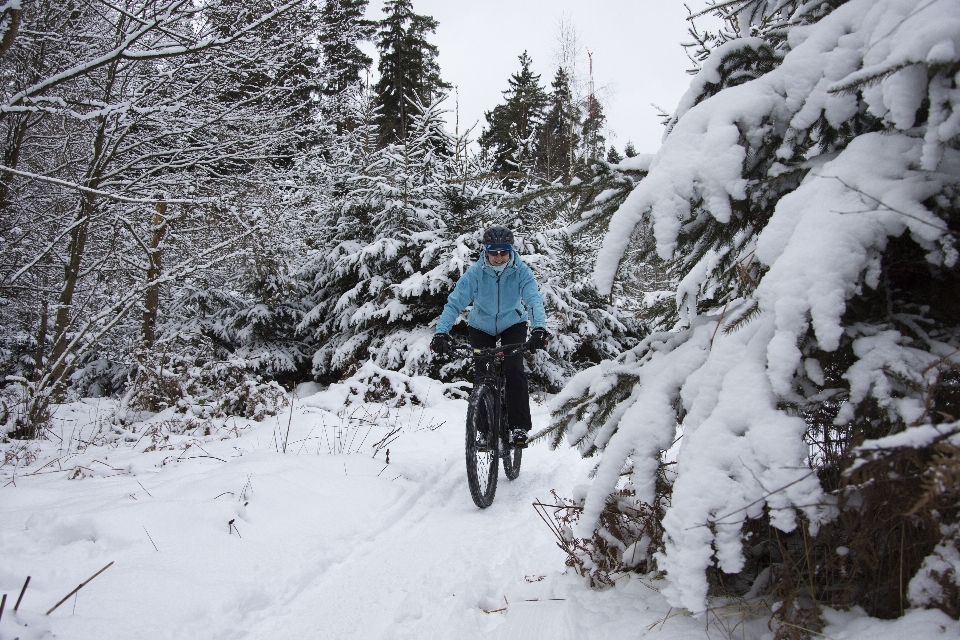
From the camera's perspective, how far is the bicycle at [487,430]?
3.72 m

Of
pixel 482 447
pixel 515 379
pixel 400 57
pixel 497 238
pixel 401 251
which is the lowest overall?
pixel 482 447

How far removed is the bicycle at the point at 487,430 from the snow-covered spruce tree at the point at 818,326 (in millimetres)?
1836

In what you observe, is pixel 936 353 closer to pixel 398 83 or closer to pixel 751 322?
pixel 751 322

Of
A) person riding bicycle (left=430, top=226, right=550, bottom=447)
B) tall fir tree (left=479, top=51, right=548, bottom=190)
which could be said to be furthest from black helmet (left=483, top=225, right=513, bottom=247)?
tall fir tree (left=479, top=51, right=548, bottom=190)

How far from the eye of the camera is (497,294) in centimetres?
430

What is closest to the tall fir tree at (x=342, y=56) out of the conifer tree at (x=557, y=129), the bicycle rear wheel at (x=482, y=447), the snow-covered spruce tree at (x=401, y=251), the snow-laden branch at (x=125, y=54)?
the snow-covered spruce tree at (x=401, y=251)

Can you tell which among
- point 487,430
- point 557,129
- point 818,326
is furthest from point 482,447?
point 557,129

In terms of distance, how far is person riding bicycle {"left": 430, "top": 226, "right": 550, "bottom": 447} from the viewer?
4156mm

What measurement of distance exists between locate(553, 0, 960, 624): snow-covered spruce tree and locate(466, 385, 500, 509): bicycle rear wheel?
5.90ft

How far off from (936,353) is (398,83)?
2129 cm

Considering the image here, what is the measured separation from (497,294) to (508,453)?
1.42 meters

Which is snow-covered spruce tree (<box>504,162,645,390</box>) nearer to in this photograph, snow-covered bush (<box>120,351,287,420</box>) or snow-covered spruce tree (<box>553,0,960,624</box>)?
snow-covered bush (<box>120,351,287,420</box>)

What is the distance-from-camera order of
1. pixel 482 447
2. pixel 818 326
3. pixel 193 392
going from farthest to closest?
pixel 193 392, pixel 482 447, pixel 818 326

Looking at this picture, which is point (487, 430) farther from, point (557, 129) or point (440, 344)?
point (557, 129)
